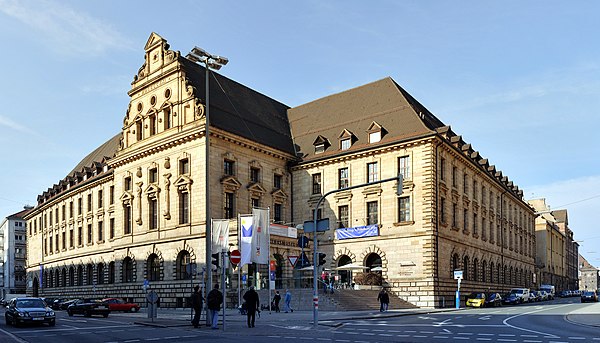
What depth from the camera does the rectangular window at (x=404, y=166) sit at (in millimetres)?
50500

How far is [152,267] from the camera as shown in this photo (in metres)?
54.8

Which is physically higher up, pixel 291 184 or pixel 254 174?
pixel 254 174

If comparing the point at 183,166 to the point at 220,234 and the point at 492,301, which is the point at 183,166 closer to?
the point at 220,234

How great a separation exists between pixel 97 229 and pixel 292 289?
3018 centimetres

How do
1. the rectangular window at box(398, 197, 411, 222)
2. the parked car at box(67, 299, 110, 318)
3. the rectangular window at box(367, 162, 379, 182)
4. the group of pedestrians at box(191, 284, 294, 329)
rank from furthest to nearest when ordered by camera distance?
1. the rectangular window at box(367, 162, 379, 182)
2. the rectangular window at box(398, 197, 411, 222)
3. the parked car at box(67, 299, 110, 318)
4. the group of pedestrians at box(191, 284, 294, 329)

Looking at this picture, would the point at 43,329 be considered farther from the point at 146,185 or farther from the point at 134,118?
the point at 134,118

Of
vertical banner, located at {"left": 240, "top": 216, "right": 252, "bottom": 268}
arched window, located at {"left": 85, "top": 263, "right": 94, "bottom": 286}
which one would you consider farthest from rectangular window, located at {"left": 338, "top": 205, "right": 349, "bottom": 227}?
arched window, located at {"left": 85, "top": 263, "right": 94, "bottom": 286}

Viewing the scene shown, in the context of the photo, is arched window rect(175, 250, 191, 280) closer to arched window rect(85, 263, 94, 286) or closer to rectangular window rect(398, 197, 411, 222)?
rectangular window rect(398, 197, 411, 222)

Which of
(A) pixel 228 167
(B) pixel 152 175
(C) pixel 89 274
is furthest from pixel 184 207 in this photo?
(C) pixel 89 274

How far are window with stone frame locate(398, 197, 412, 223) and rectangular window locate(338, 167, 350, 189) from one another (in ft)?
18.8

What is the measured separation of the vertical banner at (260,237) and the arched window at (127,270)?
1873 cm

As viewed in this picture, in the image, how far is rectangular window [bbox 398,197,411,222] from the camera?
165ft

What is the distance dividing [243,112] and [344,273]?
1795 centimetres

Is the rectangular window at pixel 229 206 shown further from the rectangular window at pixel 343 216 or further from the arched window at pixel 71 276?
the arched window at pixel 71 276
